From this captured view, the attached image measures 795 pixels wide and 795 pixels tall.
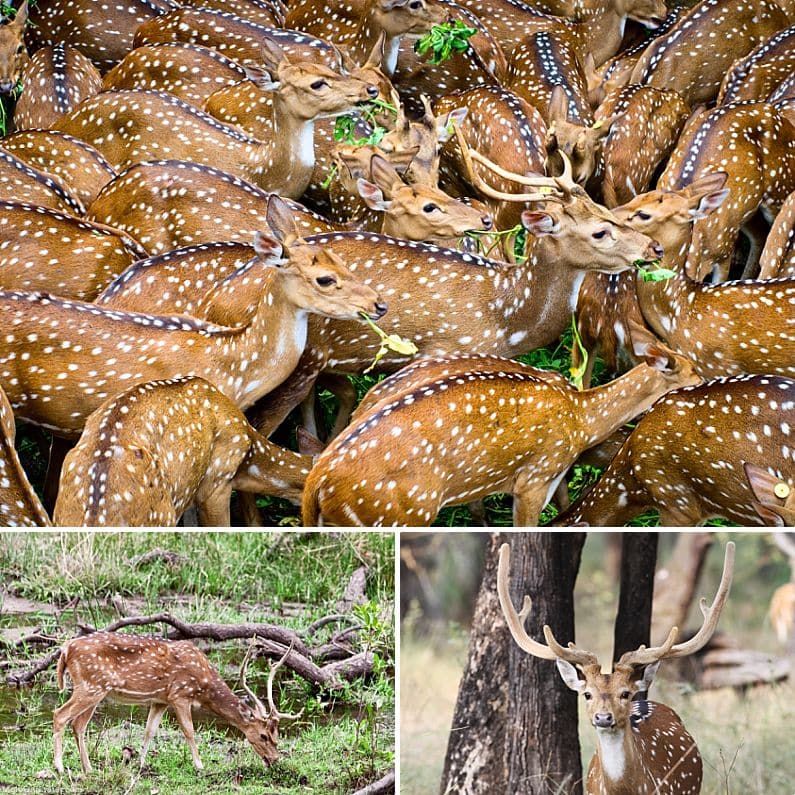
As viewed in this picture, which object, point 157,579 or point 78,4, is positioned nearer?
point 157,579

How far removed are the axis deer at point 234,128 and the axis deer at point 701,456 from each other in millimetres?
2345

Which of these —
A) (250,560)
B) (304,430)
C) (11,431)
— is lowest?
(304,430)

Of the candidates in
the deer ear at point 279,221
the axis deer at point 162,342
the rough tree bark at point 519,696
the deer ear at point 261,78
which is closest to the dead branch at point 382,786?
the rough tree bark at point 519,696

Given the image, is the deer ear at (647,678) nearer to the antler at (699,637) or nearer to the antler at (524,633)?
the antler at (699,637)

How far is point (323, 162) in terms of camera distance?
7.02 meters

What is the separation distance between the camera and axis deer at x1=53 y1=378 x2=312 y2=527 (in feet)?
14.5

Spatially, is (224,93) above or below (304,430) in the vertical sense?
above

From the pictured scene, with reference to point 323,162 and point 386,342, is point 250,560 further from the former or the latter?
point 323,162

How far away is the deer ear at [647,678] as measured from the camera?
142 inches

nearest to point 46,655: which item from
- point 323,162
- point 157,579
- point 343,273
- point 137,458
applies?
point 157,579

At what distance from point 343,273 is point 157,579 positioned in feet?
6.40

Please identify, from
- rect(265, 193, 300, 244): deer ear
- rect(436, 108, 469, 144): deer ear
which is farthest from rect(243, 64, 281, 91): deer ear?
rect(265, 193, 300, 244): deer ear

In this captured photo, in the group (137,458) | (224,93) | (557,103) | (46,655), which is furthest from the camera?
(224,93)

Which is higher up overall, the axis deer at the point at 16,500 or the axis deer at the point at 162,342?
the axis deer at the point at 162,342
